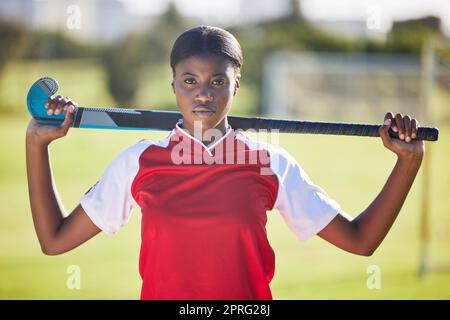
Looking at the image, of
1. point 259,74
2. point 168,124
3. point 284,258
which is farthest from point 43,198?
point 259,74

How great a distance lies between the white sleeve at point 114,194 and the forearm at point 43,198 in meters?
0.09

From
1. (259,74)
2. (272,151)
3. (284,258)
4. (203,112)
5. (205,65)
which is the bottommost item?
(284,258)

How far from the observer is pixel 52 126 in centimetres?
238

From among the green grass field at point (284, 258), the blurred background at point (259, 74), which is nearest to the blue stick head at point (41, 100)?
the green grass field at point (284, 258)

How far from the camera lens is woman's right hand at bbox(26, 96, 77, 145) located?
2.37 meters

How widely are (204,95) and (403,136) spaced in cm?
61

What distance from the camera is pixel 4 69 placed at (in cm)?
2795

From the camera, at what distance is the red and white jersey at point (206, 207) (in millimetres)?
2250

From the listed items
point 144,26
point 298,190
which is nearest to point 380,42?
point 144,26

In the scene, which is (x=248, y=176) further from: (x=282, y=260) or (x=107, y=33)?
(x=107, y=33)

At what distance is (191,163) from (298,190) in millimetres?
336

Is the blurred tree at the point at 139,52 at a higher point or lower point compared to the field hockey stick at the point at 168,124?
higher

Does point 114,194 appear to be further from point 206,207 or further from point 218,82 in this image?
point 218,82

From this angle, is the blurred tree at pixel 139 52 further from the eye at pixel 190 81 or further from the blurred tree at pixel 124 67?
the eye at pixel 190 81
